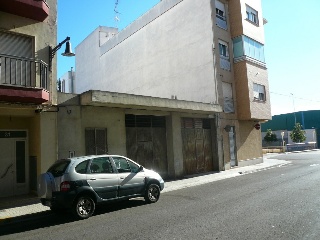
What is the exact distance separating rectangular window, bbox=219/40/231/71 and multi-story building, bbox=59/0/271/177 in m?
0.07

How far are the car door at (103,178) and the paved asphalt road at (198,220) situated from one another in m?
0.61

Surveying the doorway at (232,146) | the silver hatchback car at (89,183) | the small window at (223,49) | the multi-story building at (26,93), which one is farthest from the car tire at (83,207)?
the small window at (223,49)

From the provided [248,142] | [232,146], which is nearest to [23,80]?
[232,146]

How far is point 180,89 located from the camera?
72.4 ft

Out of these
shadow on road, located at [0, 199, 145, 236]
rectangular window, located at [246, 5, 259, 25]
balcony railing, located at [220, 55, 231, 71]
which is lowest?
shadow on road, located at [0, 199, 145, 236]

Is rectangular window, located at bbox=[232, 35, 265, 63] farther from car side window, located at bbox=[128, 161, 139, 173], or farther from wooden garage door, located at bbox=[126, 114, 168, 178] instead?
car side window, located at bbox=[128, 161, 139, 173]

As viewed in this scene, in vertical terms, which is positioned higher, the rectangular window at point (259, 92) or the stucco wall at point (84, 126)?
the rectangular window at point (259, 92)

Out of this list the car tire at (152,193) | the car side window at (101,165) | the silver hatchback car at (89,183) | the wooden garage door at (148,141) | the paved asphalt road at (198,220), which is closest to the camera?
the paved asphalt road at (198,220)

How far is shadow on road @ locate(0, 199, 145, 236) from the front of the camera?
23.1 feet

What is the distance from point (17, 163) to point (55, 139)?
214 cm

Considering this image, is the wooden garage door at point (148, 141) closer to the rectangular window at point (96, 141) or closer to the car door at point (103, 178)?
the rectangular window at point (96, 141)

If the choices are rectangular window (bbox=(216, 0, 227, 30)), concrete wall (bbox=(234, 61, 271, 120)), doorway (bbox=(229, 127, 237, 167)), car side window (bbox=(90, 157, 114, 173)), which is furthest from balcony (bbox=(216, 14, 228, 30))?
car side window (bbox=(90, 157, 114, 173))

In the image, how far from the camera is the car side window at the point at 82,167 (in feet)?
25.4

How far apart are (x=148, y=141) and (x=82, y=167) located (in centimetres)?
747
